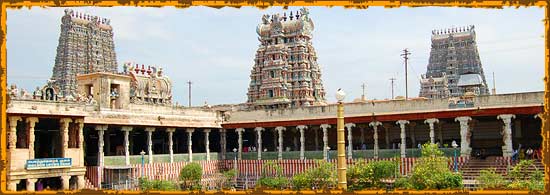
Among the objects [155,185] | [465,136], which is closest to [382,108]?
[465,136]

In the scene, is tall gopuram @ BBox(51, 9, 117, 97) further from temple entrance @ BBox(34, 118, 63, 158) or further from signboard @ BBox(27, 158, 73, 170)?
signboard @ BBox(27, 158, 73, 170)

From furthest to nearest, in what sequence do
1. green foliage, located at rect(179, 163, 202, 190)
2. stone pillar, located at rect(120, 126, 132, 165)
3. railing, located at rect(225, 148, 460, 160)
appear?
railing, located at rect(225, 148, 460, 160), stone pillar, located at rect(120, 126, 132, 165), green foliage, located at rect(179, 163, 202, 190)

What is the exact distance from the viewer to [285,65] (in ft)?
192

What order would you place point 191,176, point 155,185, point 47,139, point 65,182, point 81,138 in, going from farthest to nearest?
point 191,176 < point 47,139 < point 81,138 < point 155,185 < point 65,182

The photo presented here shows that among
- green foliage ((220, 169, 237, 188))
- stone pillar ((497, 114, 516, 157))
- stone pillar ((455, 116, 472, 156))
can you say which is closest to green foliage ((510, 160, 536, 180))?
stone pillar ((497, 114, 516, 157))

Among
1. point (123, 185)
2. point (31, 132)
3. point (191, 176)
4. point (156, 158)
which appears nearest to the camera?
point (31, 132)

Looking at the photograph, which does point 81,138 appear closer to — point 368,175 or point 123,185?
point 123,185

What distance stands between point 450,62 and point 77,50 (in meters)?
45.6

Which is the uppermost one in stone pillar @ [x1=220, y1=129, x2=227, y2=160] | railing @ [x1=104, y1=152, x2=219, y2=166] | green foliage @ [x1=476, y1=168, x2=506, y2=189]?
Answer: stone pillar @ [x1=220, y1=129, x2=227, y2=160]

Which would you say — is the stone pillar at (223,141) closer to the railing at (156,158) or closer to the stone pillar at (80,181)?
the railing at (156,158)

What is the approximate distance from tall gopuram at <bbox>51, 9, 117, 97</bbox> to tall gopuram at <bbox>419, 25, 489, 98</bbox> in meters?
40.2

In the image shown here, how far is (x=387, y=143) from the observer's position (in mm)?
41312

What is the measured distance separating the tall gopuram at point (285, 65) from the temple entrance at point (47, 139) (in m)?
27.3

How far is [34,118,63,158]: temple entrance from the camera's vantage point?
107 ft
